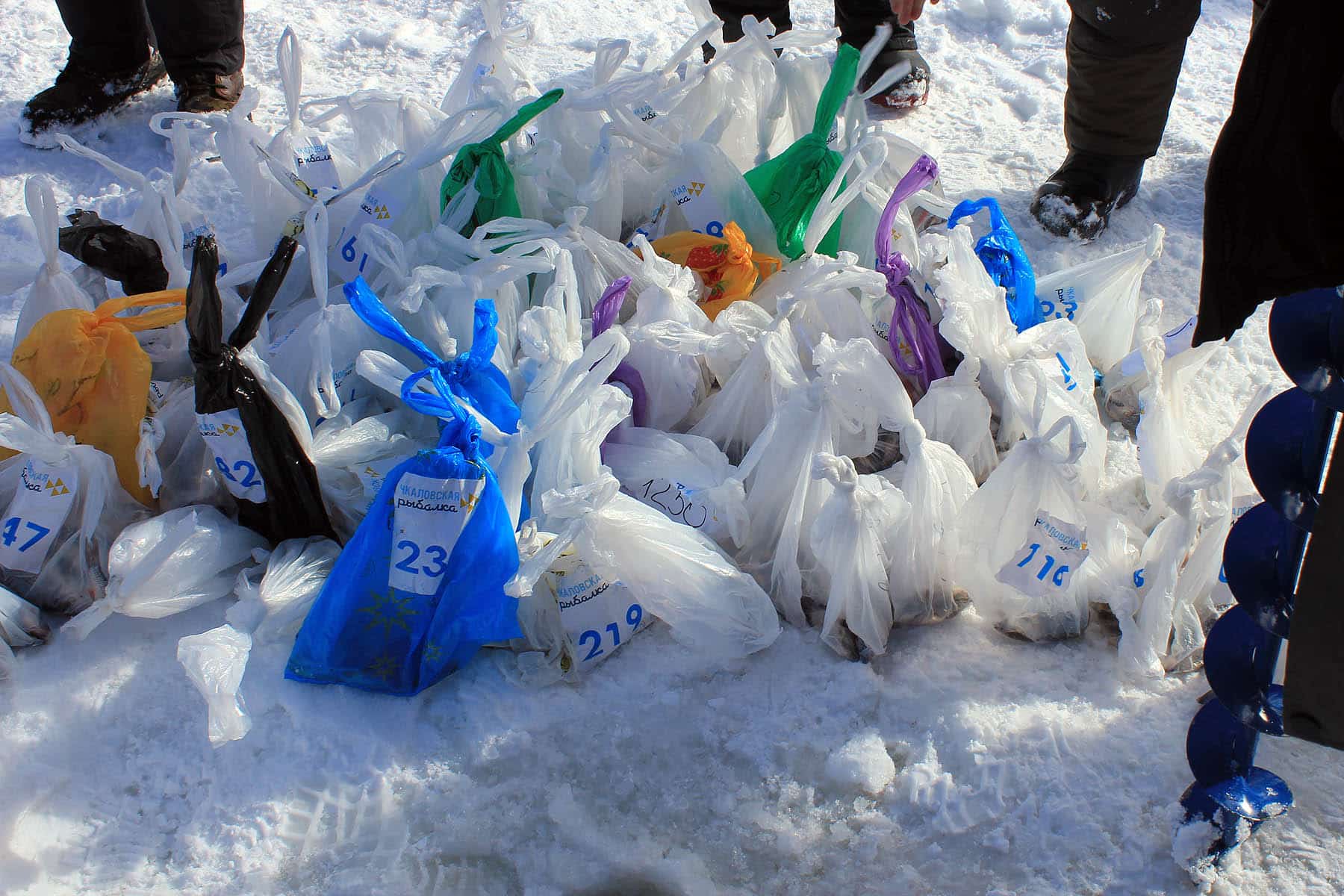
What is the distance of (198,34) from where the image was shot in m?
2.58

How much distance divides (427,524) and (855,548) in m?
0.61

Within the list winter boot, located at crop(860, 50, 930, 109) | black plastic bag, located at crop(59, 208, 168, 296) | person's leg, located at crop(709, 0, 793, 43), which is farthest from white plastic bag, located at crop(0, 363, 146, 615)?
winter boot, located at crop(860, 50, 930, 109)

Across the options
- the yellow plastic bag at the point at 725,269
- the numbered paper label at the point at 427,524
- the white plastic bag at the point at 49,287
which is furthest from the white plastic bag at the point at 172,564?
the yellow plastic bag at the point at 725,269

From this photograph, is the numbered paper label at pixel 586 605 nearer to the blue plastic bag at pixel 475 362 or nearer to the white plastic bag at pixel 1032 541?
the blue plastic bag at pixel 475 362

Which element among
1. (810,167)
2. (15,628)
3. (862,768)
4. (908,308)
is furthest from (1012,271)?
(15,628)

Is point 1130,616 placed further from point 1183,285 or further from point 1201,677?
point 1183,285

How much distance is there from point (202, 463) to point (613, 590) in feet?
2.47

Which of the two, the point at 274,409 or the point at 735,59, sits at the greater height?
the point at 735,59

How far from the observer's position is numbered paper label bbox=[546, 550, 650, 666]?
4.80ft

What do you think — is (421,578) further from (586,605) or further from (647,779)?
(647,779)

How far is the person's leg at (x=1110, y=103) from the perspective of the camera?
2.18 meters

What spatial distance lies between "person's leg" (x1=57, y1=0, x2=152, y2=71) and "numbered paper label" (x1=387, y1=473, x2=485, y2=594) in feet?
6.79

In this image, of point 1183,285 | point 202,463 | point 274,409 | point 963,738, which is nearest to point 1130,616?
point 963,738

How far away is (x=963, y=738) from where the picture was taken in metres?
1.36
